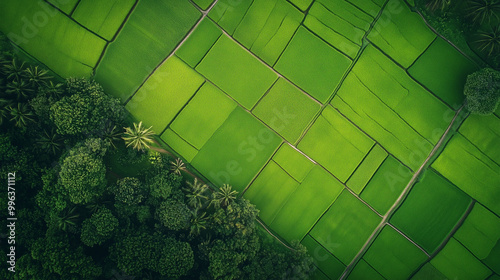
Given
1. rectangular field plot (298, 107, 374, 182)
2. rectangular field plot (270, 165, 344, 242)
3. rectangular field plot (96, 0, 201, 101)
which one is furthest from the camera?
rectangular field plot (270, 165, 344, 242)

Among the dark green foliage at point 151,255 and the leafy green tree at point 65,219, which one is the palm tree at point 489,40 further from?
the leafy green tree at point 65,219

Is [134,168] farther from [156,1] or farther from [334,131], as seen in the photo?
[334,131]

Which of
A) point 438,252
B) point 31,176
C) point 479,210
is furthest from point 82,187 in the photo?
point 479,210

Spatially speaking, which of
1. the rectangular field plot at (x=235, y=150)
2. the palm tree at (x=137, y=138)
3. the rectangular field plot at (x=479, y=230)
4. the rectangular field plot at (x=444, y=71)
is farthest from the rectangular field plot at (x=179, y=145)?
the rectangular field plot at (x=479, y=230)

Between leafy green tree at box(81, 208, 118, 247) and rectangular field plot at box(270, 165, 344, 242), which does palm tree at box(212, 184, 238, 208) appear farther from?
leafy green tree at box(81, 208, 118, 247)

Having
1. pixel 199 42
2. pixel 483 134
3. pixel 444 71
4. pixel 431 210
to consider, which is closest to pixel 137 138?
pixel 199 42

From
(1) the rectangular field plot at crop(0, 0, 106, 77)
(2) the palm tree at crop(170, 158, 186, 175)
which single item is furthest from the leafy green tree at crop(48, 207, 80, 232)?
(1) the rectangular field plot at crop(0, 0, 106, 77)
